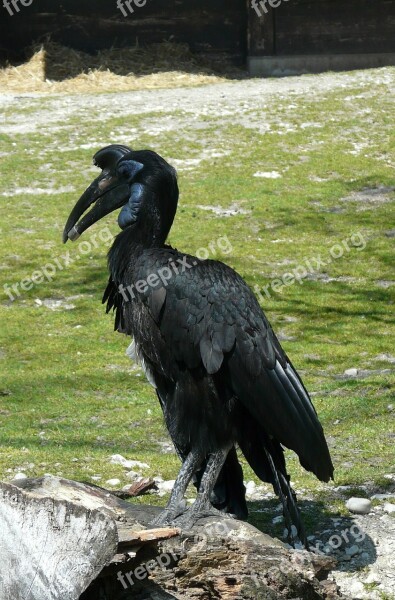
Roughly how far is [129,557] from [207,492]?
4.08ft

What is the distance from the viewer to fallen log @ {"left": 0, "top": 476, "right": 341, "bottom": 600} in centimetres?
464

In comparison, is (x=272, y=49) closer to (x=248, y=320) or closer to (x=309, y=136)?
(x=309, y=136)

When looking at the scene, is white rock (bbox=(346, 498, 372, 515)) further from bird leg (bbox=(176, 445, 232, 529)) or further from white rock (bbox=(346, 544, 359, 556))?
bird leg (bbox=(176, 445, 232, 529))

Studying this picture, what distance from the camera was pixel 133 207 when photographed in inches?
251

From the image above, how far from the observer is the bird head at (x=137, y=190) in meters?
6.34

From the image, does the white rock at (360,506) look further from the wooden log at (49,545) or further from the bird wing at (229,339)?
the wooden log at (49,545)

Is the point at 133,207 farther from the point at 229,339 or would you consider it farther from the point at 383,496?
the point at 383,496

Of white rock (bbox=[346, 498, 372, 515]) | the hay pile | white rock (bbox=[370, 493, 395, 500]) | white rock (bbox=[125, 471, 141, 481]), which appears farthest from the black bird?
the hay pile

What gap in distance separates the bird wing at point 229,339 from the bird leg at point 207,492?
32cm

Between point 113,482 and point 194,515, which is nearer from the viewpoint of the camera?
point 194,515

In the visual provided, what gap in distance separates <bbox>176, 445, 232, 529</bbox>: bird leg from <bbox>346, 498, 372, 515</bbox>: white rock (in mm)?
1114

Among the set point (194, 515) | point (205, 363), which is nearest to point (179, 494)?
point (194, 515)

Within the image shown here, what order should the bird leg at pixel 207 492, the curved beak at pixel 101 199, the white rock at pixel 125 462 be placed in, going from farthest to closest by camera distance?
the white rock at pixel 125 462, the curved beak at pixel 101 199, the bird leg at pixel 207 492

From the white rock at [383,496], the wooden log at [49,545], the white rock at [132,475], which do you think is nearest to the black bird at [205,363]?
the white rock at [383,496]
